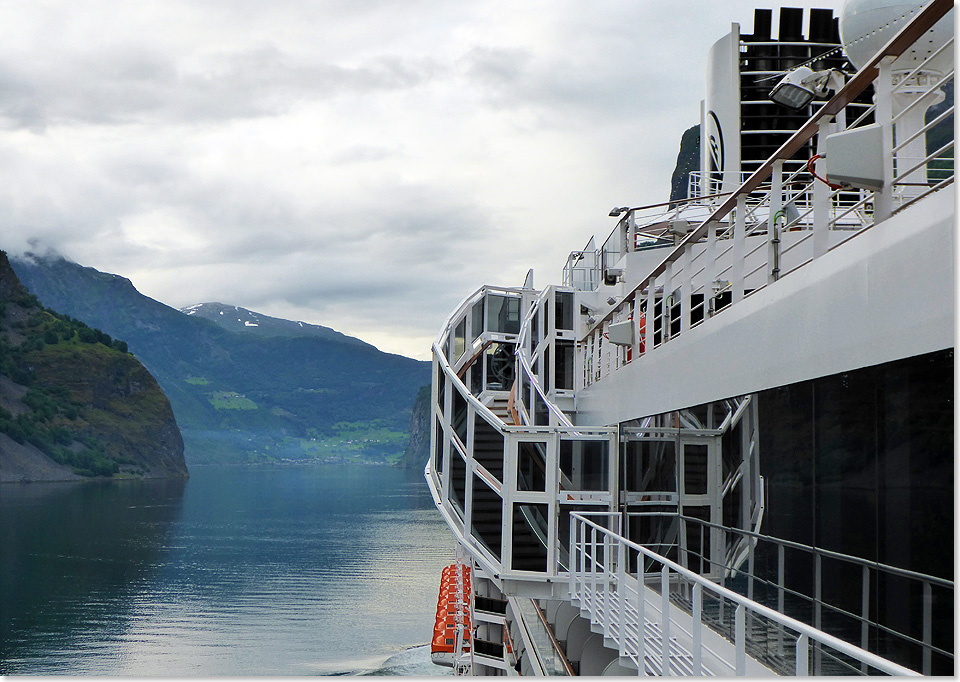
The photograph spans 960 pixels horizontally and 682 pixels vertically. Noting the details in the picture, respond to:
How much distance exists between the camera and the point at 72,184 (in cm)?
7875

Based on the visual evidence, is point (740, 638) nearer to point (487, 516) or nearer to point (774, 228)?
point (774, 228)

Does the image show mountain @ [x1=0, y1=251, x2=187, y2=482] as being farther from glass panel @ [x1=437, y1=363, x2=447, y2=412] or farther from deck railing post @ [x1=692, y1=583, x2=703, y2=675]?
deck railing post @ [x1=692, y1=583, x2=703, y2=675]

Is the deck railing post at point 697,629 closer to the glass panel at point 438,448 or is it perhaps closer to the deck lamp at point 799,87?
the deck lamp at point 799,87

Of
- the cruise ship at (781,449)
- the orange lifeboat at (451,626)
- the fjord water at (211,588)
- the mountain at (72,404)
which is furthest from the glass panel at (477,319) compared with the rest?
the mountain at (72,404)

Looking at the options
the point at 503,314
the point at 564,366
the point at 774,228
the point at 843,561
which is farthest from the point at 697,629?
the point at 503,314

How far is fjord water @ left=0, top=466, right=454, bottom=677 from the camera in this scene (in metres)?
27.8

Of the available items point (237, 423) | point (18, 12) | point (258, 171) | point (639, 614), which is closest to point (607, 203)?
point (258, 171)

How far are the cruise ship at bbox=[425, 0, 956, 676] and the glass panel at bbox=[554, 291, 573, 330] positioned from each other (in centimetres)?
269

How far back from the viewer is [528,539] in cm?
739

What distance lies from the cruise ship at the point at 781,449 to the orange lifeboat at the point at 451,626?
0.18 metres

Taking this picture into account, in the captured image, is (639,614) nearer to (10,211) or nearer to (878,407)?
(878,407)

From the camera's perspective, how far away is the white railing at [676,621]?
3.09 m

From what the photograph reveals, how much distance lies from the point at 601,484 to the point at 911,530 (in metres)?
4.34

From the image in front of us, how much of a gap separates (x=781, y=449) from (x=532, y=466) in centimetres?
346
